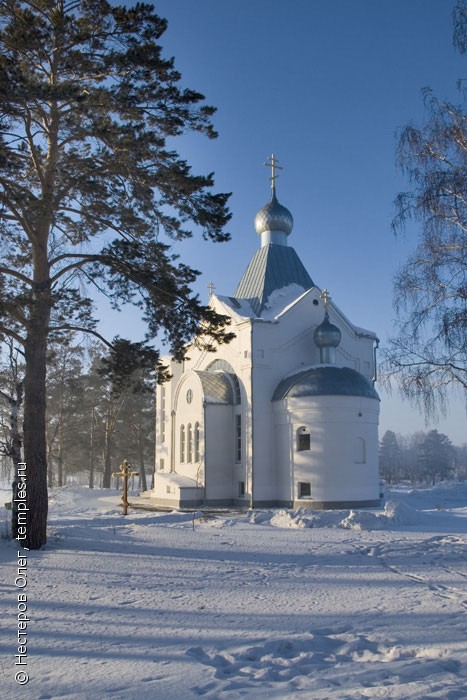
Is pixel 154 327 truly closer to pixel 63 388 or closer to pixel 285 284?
pixel 285 284

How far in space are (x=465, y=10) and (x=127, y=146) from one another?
5.83 metres

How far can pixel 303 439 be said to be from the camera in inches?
862

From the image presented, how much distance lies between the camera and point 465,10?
9906 millimetres

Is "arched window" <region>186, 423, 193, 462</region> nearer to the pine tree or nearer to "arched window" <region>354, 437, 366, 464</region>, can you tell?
"arched window" <region>354, 437, 366, 464</region>

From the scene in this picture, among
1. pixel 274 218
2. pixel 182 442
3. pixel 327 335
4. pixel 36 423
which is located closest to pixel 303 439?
pixel 327 335

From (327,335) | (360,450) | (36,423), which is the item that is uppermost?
(327,335)

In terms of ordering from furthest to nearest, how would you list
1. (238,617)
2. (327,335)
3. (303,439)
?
(327,335), (303,439), (238,617)

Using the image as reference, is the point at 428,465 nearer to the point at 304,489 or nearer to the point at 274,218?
the point at 274,218

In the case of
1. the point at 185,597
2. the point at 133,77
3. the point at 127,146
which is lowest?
the point at 185,597

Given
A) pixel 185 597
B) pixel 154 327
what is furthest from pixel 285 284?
pixel 185 597

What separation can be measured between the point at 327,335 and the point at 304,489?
228 inches

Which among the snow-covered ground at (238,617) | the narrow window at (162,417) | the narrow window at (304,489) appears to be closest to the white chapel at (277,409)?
the narrow window at (304,489)

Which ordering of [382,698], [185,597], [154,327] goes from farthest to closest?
[154,327] → [185,597] → [382,698]

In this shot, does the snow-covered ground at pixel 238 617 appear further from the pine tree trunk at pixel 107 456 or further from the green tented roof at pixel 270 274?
the pine tree trunk at pixel 107 456
